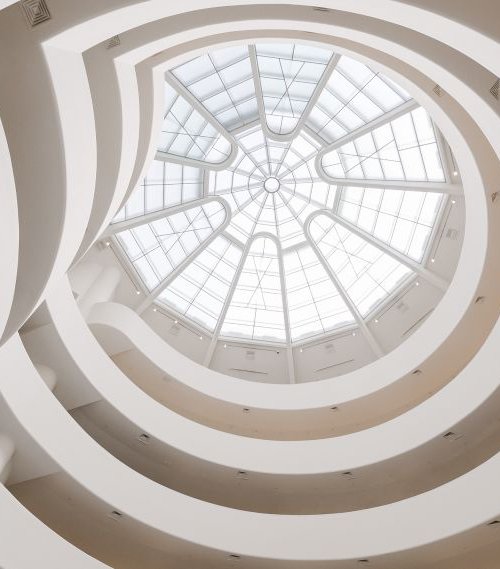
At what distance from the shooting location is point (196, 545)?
14945mm

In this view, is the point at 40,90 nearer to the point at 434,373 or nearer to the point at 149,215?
the point at 149,215

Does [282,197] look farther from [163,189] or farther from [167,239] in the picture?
[167,239]

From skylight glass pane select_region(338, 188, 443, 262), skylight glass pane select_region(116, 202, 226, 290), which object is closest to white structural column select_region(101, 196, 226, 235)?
skylight glass pane select_region(116, 202, 226, 290)

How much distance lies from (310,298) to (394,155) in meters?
7.73

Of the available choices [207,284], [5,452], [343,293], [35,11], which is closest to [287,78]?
[343,293]

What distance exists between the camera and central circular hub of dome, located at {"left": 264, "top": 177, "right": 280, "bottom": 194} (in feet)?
75.7

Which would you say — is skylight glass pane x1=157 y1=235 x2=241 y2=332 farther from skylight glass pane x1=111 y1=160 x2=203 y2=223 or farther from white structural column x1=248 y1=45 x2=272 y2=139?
white structural column x1=248 y1=45 x2=272 y2=139

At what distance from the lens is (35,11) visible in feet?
21.6

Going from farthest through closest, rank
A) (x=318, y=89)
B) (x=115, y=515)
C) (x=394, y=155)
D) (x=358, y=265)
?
(x=358, y=265) → (x=394, y=155) → (x=318, y=89) → (x=115, y=515)

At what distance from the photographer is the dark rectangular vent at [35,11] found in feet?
21.5

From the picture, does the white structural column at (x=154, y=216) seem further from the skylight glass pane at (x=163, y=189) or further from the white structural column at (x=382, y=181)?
the white structural column at (x=382, y=181)

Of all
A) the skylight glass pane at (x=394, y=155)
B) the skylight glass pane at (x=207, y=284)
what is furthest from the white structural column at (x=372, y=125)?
the skylight glass pane at (x=207, y=284)

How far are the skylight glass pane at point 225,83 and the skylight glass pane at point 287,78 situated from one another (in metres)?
0.60

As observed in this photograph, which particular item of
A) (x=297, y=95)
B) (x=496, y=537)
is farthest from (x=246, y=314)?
(x=496, y=537)
